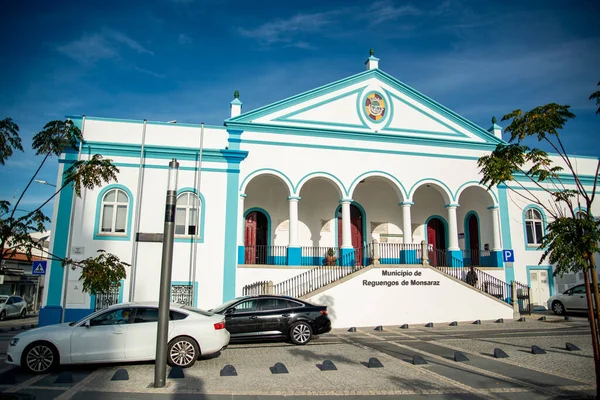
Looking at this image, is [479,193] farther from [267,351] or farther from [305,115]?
[267,351]

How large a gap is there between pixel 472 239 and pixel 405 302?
8128 millimetres

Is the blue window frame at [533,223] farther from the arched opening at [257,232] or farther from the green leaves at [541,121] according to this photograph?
the green leaves at [541,121]

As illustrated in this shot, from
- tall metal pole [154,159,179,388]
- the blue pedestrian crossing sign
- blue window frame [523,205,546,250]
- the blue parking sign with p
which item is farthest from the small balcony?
tall metal pole [154,159,179,388]

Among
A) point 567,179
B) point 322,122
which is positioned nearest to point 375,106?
point 322,122

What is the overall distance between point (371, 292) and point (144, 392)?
11319 millimetres

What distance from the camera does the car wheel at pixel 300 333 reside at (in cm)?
1255

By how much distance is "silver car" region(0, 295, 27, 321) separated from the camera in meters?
23.3

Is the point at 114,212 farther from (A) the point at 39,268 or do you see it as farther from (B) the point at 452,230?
(B) the point at 452,230

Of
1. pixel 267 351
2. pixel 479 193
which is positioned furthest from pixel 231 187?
pixel 479 193

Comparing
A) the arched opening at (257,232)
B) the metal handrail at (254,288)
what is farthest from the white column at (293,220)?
the metal handrail at (254,288)

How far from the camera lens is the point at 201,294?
668 inches

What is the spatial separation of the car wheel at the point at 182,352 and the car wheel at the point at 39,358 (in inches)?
86.7

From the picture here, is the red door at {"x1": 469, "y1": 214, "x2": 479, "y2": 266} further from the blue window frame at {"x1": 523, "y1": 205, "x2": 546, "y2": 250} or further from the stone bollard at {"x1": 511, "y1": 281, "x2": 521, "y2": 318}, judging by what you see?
the stone bollard at {"x1": 511, "y1": 281, "x2": 521, "y2": 318}

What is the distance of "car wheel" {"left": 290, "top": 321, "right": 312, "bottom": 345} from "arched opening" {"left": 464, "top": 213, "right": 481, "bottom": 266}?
12769 mm
